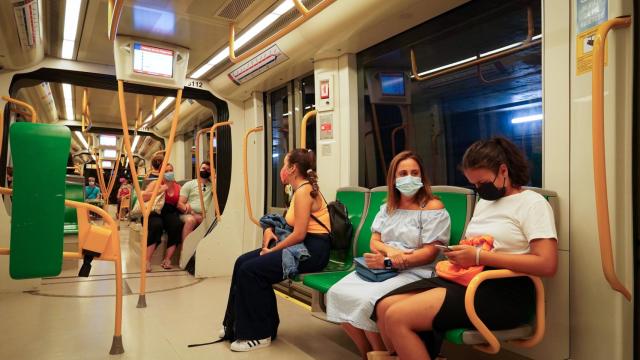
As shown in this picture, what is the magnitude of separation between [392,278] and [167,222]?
4240 millimetres

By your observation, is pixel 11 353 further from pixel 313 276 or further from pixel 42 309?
pixel 313 276

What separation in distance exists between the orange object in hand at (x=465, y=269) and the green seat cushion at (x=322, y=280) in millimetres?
691

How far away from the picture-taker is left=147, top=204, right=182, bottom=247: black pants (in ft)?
18.8

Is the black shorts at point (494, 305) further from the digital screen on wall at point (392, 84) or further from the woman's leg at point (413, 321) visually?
the digital screen on wall at point (392, 84)

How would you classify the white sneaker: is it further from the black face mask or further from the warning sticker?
the warning sticker

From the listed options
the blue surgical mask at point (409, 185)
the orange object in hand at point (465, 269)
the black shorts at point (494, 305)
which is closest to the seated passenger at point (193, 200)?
the blue surgical mask at point (409, 185)

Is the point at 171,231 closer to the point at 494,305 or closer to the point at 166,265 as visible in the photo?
the point at 166,265

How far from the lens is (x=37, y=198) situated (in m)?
1.98

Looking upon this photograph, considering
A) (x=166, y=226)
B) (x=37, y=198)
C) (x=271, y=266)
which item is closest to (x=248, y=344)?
(x=271, y=266)

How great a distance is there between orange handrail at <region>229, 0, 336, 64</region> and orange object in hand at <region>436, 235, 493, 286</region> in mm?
1556

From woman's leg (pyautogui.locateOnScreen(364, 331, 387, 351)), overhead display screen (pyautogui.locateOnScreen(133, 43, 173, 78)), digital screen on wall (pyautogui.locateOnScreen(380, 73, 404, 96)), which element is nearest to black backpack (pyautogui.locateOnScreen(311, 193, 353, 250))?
woman's leg (pyautogui.locateOnScreen(364, 331, 387, 351))

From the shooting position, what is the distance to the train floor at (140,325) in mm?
2779

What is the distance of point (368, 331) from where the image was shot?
2.19 metres

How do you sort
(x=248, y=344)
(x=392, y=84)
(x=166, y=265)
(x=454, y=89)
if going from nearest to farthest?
(x=248, y=344) → (x=454, y=89) → (x=392, y=84) → (x=166, y=265)
